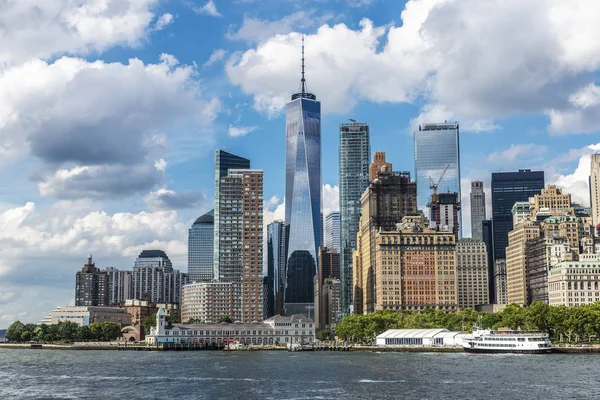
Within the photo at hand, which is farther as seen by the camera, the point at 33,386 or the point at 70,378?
the point at 70,378

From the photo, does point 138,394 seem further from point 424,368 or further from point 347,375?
point 424,368

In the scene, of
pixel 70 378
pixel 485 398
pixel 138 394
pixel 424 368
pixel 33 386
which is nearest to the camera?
pixel 485 398

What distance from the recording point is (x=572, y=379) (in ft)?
507

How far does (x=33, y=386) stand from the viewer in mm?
152625

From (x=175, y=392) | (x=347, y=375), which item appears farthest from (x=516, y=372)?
(x=175, y=392)

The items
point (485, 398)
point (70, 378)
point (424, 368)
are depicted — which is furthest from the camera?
point (424, 368)

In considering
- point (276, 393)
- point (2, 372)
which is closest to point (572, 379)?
point (276, 393)

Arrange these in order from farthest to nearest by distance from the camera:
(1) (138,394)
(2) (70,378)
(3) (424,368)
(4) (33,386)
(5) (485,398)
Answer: (3) (424,368)
(2) (70,378)
(4) (33,386)
(1) (138,394)
(5) (485,398)

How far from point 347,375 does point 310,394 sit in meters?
35.8

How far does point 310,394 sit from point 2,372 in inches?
3609

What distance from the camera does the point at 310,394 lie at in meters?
134

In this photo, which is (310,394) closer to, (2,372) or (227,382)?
(227,382)

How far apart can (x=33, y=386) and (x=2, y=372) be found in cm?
4430

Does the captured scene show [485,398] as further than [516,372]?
No
